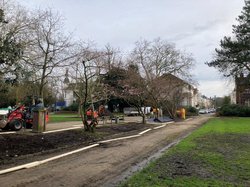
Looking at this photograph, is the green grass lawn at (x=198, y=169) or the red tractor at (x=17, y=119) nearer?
the green grass lawn at (x=198, y=169)

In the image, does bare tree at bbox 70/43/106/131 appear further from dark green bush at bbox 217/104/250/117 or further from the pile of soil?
dark green bush at bbox 217/104/250/117

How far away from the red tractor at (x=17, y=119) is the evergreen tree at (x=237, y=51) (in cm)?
3830

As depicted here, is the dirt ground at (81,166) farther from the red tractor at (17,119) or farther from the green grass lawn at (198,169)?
the red tractor at (17,119)

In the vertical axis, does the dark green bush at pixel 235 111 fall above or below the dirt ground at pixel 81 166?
above

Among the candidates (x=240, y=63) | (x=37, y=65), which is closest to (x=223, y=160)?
(x=37, y=65)

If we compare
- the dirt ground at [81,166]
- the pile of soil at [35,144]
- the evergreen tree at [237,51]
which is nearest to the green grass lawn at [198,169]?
the dirt ground at [81,166]

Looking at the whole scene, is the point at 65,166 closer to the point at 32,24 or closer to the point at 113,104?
the point at 32,24

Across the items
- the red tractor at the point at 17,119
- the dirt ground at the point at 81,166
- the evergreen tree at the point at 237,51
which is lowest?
the dirt ground at the point at 81,166

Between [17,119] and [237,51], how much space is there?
40682 millimetres

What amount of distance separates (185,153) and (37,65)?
17.7 m

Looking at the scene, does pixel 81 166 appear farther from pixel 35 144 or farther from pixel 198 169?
pixel 35 144

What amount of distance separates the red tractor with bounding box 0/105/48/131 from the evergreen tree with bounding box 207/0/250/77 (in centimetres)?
3830

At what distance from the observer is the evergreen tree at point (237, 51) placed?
55.2m

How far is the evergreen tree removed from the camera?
55.2m
